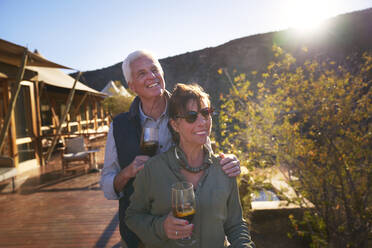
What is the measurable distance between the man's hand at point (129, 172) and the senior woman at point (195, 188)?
49 mm

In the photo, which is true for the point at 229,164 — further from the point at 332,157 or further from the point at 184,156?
the point at 332,157

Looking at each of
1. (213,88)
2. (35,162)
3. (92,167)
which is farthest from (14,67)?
(213,88)

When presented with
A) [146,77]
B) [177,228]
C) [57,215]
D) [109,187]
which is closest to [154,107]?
[146,77]

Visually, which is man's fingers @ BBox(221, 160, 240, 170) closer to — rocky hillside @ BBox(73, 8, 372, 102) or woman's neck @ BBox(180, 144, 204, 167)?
woman's neck @ BBox(180, 144, 204, 167)

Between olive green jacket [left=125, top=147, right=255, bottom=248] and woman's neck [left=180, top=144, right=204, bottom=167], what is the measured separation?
88 mm

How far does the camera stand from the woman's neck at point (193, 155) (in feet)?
5.05

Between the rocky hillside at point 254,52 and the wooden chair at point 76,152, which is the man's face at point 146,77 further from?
the rocky hillside at point 254,52

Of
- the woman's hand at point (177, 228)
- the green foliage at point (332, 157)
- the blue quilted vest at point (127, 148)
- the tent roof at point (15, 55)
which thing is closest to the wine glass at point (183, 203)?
the woman's hand at point (177, 228)

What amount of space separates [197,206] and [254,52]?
1235 inches

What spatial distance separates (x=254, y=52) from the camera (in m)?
30.0

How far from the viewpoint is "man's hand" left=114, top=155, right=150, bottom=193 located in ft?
4.77

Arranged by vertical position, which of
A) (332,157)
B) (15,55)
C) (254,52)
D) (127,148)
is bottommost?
(332,157)

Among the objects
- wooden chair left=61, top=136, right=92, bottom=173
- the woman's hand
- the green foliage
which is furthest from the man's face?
wooden chair left=61, top=136, right=92, bottom=173

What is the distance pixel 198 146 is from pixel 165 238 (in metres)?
0.58
